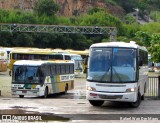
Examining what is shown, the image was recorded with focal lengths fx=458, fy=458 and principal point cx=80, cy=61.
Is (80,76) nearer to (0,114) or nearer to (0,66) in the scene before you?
(0,66)

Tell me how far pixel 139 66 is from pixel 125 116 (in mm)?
3748

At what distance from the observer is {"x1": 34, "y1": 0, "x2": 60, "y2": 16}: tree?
363ft

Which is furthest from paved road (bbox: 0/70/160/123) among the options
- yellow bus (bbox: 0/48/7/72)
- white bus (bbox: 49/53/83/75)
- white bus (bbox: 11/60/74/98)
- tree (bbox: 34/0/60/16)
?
tree (bbox: 34/0/60/16)

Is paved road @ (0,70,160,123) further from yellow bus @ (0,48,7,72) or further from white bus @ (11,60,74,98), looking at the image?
yellow bus @ (0,48,7,72)

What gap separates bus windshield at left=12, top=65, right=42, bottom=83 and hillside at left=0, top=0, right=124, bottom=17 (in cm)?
11122

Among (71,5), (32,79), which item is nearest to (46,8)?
(71,5)

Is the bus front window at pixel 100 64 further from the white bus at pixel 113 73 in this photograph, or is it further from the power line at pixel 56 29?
the power line at pixel 56 29

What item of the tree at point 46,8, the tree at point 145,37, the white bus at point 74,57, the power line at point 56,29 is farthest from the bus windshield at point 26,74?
the tree at point 46,8

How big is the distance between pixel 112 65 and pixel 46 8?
9556cm

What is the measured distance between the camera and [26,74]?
86.7 ft

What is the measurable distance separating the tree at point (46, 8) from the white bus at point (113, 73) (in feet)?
→ 305

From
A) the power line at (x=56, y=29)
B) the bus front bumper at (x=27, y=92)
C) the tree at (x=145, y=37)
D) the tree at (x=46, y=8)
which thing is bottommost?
the bus front bumper at (x=27, y=92)

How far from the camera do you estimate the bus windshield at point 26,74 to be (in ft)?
86.3

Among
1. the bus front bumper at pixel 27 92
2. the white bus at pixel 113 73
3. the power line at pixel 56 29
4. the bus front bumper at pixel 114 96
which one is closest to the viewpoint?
the bus front bumper at pixel 114 96
